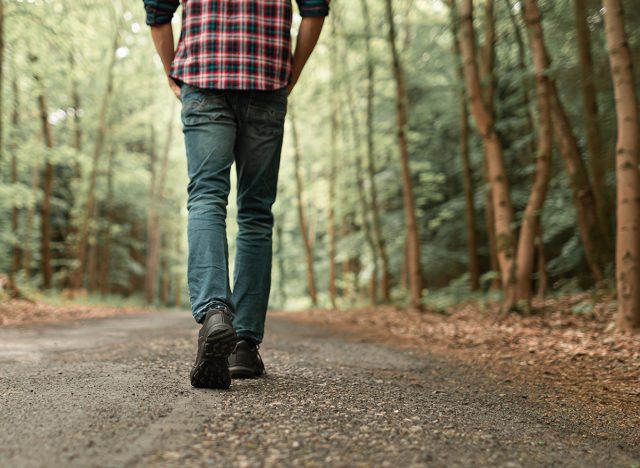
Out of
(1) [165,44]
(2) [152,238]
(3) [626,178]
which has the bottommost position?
(3) [626,178]

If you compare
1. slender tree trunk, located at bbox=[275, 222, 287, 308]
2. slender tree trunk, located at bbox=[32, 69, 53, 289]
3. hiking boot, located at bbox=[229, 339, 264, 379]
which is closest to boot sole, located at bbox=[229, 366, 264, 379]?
hiking boot, located at bbox=[229, 339, 264, 379]

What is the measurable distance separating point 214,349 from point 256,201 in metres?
0.91

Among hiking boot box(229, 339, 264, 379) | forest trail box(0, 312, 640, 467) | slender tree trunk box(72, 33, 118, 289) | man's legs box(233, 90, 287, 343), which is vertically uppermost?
slender tree trunk box(72, 33, 118, 289)

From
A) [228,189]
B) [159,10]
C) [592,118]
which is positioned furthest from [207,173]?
[592,118]

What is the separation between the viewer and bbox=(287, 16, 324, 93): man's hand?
9.52ft

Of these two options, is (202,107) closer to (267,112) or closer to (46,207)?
(267,112)

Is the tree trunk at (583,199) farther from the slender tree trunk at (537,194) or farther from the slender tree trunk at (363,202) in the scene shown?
the slender tree trunk at (363,202)

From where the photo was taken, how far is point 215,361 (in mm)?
2277

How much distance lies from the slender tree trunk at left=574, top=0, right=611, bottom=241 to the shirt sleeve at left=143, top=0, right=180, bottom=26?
704 cm

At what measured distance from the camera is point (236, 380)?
8.77ft

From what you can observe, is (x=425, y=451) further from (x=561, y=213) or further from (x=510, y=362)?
(x=561, y=213)

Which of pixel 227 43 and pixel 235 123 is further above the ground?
pixel 227 43

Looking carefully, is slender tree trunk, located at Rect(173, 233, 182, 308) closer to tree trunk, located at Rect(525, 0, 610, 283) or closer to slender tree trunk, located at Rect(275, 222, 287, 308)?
slender tree trunk, located at Rect(275, 222, 287, 308)

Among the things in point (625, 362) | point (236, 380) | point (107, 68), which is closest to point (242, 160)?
point (236, 380)
